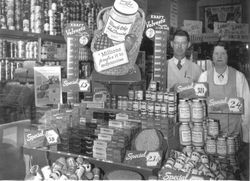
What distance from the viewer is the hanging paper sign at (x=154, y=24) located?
216cm

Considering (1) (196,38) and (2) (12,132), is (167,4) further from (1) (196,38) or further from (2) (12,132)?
(2) (12,132)

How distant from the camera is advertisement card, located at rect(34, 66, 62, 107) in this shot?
7.97 ft

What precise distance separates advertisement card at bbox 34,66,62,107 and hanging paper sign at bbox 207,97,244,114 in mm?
1119

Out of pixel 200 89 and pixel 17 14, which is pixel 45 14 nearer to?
pixel 17 14

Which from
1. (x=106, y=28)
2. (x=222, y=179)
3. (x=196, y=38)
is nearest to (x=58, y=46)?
(x=106, y=28)

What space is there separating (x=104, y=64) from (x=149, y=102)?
422 mm

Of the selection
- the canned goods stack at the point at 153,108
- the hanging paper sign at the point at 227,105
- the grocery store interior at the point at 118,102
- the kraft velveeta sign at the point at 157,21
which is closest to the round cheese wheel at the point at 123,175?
the grocery store interior at the point at 118,102

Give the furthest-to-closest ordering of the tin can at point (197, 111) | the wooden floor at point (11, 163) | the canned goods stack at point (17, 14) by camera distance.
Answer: the canned goods stack at point (17, 14), the wooden floor at point (11, 163), the tin can at point (197, 111)

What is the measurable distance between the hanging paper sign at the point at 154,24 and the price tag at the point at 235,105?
0.64 metres

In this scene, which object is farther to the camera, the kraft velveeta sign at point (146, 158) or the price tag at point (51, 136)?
the price tag at point (51, 136)

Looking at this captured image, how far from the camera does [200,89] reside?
2062 millimetres

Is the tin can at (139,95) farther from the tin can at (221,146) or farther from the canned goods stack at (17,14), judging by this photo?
the canned goods stack at (17,14)

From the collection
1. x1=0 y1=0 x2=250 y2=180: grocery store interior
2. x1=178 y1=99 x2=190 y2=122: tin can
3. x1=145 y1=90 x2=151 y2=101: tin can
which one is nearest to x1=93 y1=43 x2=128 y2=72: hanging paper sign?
x1=0 y1=0 x2=250 y2=180: grocery store interior

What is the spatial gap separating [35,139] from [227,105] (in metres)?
1.32
